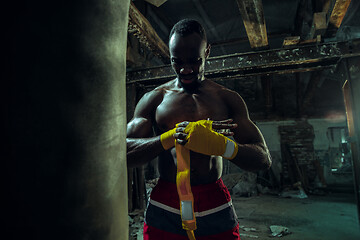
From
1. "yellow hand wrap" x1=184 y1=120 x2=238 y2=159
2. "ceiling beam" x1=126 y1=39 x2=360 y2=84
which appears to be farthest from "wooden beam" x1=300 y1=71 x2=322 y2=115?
"yellow hand wrap" x1=184 y1=120 x2=238 y2=159

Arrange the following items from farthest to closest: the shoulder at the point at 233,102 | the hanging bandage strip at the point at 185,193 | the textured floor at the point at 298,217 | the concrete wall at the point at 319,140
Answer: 1. the concrete wall at the point at 319,140
2. the textured floor at the point at 298,217
3. the shoulder at the point at 233,102
4. the hanging bandage strip at the point at 185,193

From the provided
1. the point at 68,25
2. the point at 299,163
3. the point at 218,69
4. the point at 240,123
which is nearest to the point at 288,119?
the point at 299,163

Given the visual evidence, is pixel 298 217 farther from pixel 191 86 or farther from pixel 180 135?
pixel 180 135

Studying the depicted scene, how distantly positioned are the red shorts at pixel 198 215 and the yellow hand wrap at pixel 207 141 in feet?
1.06

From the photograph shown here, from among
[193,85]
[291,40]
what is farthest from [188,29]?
[291,40]

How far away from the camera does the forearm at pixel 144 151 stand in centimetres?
164

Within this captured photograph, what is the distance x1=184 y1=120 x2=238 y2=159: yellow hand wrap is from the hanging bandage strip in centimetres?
8

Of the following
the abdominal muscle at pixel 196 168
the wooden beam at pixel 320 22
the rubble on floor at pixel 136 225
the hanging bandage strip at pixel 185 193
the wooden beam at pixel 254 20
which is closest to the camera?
the hanging bandage strip at pixel 185 193

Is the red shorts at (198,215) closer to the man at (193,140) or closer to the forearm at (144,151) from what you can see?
the man at (193,140)

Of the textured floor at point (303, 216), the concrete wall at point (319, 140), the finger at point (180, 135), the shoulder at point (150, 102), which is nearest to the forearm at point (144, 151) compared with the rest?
the finger at point (180, 135)

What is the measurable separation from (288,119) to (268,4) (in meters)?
6.24

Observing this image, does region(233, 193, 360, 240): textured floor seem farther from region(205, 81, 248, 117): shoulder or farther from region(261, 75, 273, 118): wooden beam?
region(261, 75, 273, 118): wooden beam

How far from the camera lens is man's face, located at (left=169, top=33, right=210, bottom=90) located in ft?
5.97

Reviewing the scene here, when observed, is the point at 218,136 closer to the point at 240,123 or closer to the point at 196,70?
the point at 240,123
